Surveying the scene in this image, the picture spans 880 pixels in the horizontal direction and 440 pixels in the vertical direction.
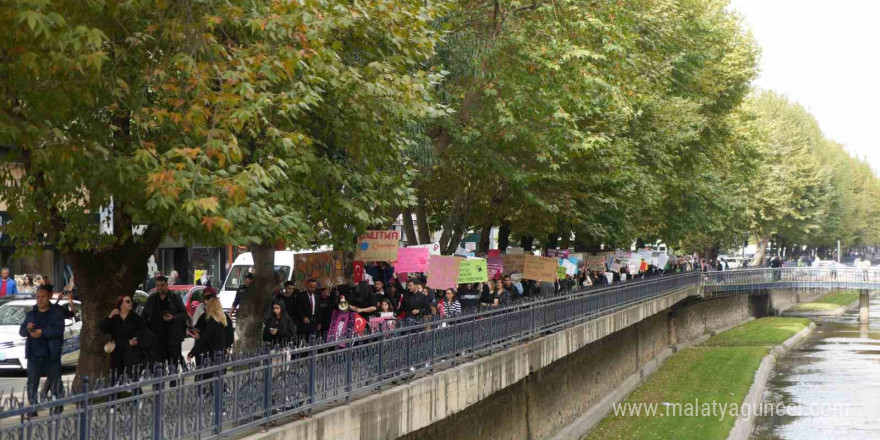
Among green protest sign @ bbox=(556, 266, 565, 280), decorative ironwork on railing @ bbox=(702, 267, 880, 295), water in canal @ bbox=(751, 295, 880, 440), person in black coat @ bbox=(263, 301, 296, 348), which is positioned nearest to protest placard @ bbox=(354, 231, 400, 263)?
person in black coat @ bbox=(263, 301, 296, 348)

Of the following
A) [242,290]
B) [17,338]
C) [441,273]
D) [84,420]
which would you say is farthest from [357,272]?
[84,420]

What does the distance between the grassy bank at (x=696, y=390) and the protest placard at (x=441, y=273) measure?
26.2 feet

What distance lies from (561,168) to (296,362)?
18.1 m

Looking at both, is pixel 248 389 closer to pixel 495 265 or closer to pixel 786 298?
pixel 495 265

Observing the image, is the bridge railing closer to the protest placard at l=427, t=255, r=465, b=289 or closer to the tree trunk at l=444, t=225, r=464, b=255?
the tree trunk at l=444, t=225, r=464, b=255

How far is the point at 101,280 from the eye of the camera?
15.9 meters

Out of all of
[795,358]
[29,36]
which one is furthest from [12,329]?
[795,358]

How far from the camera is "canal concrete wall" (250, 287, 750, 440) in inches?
557

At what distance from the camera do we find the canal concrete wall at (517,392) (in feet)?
46.4

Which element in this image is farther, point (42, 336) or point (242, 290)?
point (242, 290)

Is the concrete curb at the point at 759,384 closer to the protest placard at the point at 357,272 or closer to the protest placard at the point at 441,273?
the protest placard at the point at 441,273

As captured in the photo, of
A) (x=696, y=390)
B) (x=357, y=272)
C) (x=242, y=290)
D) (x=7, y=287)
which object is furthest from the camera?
(x=696, y=390)

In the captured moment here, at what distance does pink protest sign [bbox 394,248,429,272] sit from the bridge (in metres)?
2.00

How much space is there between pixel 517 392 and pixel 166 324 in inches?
374
